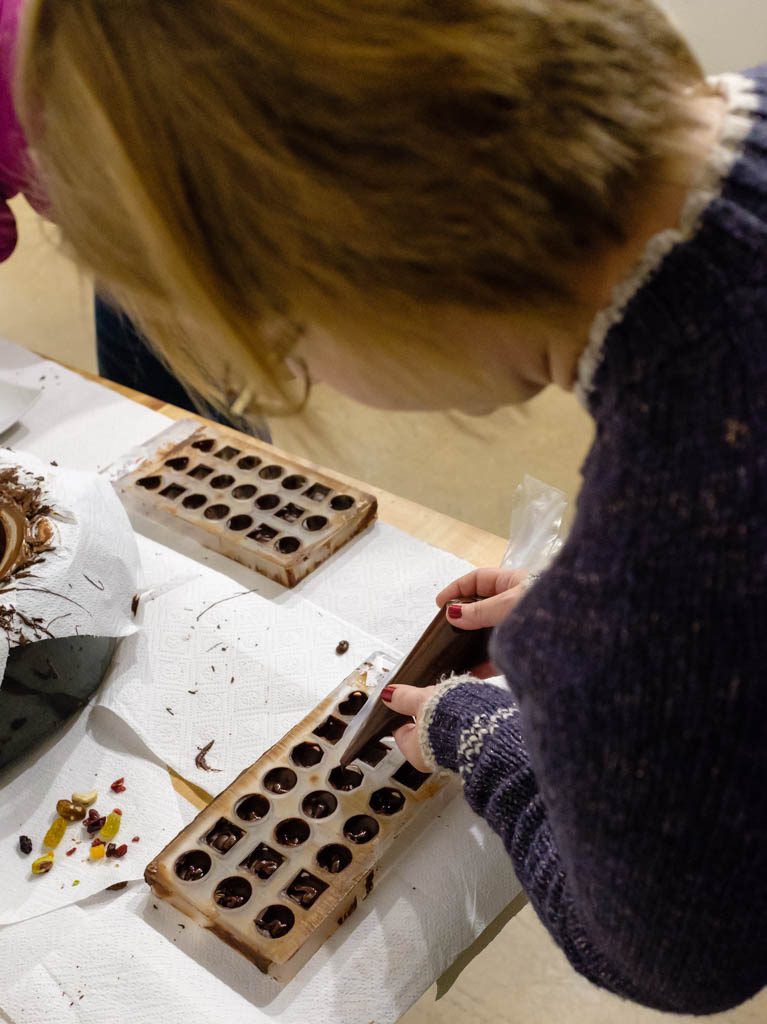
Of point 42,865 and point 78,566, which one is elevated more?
point 78,566

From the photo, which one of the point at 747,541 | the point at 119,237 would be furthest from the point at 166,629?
the point at 747,541

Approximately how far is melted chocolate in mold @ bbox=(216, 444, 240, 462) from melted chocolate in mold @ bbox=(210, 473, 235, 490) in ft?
0.11

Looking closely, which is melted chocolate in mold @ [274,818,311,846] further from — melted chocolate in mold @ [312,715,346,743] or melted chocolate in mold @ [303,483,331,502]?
melted chocolate in mold @ [303,483,331,502]

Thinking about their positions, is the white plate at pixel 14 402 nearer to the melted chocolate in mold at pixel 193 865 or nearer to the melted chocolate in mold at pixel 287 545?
the melted chocolate in mold at pixel 287 545

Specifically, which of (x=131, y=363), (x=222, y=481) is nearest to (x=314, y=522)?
(x=222, y=481)

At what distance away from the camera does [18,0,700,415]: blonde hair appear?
428 mm

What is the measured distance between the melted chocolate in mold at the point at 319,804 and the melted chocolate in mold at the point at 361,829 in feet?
0.07

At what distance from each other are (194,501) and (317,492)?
145mm

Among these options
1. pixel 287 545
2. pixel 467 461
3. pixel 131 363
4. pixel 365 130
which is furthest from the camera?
Result: pixel 467 461

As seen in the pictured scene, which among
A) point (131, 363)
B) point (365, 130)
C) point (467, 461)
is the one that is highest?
point (365, 130)

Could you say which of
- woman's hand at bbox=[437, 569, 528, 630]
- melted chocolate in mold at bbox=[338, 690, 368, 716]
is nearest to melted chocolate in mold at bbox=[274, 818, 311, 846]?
melted chocolate in mold at bbox=[338, 690, 368, 716]

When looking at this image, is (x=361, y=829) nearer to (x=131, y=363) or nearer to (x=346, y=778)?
(x=346, y=778)

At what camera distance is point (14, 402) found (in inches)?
50.3

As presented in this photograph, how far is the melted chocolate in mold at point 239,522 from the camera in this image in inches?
42.5
